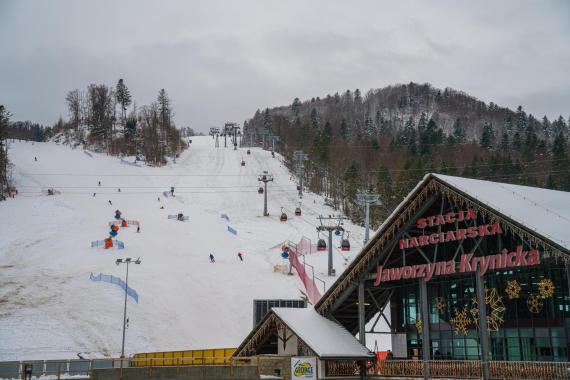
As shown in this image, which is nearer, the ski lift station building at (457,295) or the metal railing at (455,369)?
the metal railing at (455,369)

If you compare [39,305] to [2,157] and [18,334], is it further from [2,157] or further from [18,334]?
[2,157]

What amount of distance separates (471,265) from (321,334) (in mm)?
7779

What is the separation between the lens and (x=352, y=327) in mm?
35281

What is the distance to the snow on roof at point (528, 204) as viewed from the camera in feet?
80.5

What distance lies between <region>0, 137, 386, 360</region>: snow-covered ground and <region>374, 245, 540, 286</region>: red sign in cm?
2029

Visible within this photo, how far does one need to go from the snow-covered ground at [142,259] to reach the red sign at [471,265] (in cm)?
2029

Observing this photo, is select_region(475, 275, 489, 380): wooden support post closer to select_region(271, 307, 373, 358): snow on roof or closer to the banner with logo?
select_region(271, 307, 373, 358): snow on roof

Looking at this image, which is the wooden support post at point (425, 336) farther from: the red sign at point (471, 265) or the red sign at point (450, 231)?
the red sign at point (450, 231)

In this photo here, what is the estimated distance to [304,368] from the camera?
28.4 metres

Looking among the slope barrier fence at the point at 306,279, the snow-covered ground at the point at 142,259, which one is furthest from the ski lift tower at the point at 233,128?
the slope barrier fence at the point at 306,279

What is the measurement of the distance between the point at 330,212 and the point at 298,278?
4118 centimetres

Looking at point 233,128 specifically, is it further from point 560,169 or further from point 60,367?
point 60,367

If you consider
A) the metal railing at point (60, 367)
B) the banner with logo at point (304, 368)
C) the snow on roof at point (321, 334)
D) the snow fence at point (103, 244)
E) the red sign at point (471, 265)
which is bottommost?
the metal railing at point (60, 367)

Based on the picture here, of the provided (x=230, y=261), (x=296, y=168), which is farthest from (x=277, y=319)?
(x=296, y=168)
